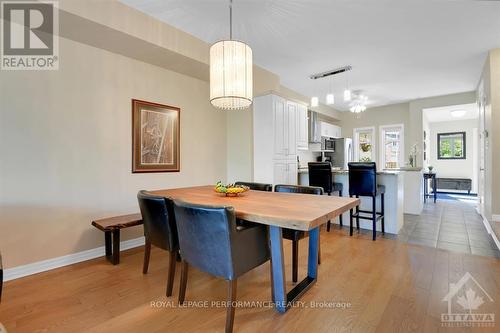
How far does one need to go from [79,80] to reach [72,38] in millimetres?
425

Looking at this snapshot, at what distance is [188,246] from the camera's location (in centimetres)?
170

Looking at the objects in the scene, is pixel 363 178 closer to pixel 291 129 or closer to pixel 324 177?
pixel 324 177

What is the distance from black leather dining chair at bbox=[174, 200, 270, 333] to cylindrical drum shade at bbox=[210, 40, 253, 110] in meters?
1.02

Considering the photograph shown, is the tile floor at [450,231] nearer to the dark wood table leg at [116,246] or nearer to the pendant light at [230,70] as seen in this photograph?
the pendant light at [230,70]

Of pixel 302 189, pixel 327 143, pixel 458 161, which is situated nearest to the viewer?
pixel 302 189

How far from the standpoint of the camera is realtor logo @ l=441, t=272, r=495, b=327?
165 centimetres

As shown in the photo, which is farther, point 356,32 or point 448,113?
point 448,113

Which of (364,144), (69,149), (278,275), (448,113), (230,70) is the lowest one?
(278,275)

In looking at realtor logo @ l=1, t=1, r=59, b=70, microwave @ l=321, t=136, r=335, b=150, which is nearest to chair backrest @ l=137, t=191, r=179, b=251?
realtor logo @ l=1, t=1, r=59, b=70

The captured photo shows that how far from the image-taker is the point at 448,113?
691cm

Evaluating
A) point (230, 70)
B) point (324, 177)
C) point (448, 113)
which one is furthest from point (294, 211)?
point (448, 113)

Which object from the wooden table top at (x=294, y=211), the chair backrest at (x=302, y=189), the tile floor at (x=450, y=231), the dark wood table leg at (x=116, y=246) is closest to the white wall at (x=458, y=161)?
the tile floor at (x=450, y=231)

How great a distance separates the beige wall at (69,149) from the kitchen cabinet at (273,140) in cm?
143

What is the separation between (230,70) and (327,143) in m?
5.05
